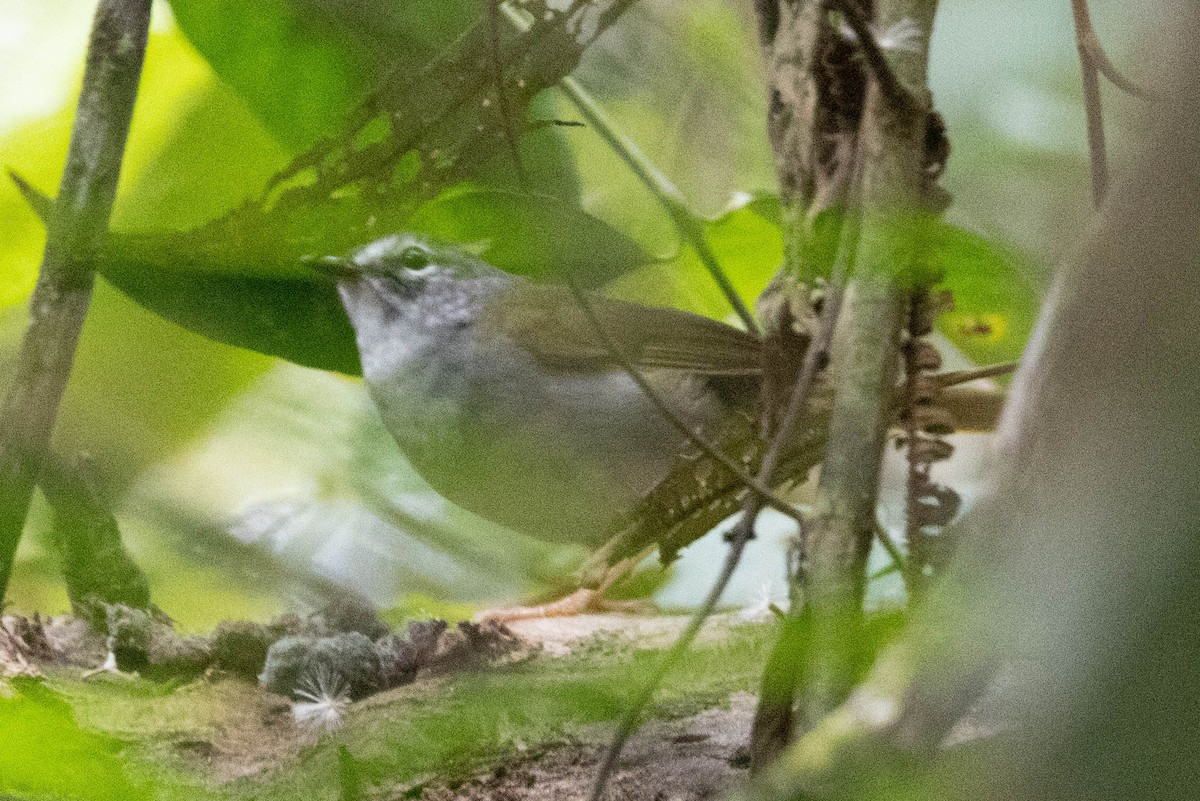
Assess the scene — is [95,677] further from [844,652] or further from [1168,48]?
[1168,48]

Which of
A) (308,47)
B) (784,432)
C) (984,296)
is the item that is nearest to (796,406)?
(784,432)

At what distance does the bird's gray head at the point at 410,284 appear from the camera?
98 cm

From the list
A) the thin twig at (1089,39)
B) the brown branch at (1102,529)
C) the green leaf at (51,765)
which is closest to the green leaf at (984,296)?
the thin twig at (1089,39)

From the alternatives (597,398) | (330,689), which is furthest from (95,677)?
(597,398)

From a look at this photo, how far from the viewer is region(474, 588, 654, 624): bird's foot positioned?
97cm

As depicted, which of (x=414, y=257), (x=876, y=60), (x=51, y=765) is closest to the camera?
(x=51, y=765)

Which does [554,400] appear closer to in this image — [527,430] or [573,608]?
[527,430]

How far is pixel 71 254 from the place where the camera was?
813 millimetres

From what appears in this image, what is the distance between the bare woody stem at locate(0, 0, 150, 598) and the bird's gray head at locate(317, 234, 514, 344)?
0.57ft

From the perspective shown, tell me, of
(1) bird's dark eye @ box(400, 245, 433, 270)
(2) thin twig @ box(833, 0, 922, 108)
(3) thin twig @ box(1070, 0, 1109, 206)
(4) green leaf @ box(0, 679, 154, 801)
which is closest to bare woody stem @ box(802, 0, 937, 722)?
(2) thin twig @ box(833, 0, 922, 108)

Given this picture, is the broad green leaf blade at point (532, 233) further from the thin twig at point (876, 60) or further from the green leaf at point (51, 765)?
the green leaf at point (51, 765)

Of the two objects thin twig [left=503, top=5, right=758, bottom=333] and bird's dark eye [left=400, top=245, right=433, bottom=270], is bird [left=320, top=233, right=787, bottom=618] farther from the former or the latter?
thin twig [left=503, top=5, right=758, bottom=333]

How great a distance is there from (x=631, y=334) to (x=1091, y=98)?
48cm

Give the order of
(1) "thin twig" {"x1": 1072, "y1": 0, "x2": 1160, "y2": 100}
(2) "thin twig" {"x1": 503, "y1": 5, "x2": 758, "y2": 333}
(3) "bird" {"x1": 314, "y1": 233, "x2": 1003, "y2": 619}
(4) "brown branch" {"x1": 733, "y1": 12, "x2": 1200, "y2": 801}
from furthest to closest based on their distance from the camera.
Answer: (3) "bird" {"x1": 314, "y1": 233, "x2": 1003, "y2": 619}, (2) "thin twig" {"x1": 503, "y1": 5, "x2": 758, "y2": 333}, (1) "thin twig" {"x1": 1072, "y1": 0, "x2": 1160, "y2": 100}, (4) "brown branch" {"x1": 733, "y1": 12, "x2": 1200, "y2": 801}
